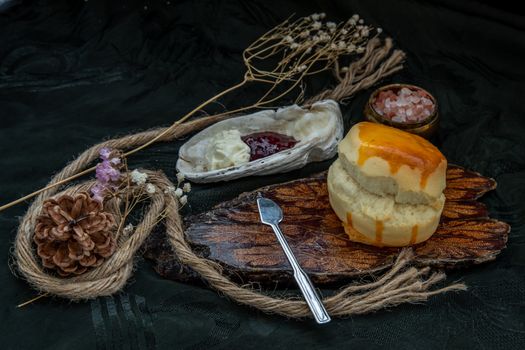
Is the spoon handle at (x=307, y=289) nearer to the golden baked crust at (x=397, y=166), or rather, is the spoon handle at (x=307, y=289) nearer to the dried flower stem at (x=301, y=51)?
the golden baked crust at (x=397, y=166)

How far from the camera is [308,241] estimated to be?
1.85m

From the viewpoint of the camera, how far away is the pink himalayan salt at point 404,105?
7.02 feet

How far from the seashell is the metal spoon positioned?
0.18 metres

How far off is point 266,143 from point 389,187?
51 centimetres

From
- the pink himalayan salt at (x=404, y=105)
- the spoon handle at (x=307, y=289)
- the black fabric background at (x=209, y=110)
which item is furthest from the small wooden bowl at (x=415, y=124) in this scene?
the spoon handle at (x=307, y=289)

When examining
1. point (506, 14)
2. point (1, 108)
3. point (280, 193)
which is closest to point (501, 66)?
point (506, 14)

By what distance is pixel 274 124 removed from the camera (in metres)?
2.23

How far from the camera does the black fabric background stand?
1672 mm

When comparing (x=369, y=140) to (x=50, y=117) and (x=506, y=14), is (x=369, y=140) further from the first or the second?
(x=50, y=117)

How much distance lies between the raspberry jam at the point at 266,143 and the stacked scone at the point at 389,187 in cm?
33

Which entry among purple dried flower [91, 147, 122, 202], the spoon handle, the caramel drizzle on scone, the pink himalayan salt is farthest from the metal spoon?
the pink himalayan salt

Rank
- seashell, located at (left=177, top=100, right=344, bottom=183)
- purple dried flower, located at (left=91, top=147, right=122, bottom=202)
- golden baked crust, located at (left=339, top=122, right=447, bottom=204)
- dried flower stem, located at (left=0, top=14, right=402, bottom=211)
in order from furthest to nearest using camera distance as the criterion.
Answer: dried flower stem, located at (left=0, top=14, right=402, bottom=211), seashell, located at (left=177, top=100, right=344, bottom=183), purple dried flower, located at (left=91, top=147, right=122, bottom=202), golden baked crust, located at (left=339, top=122, right=447, bottom=204)

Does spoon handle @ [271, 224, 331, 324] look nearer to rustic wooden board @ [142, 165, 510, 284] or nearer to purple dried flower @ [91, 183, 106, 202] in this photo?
rustic wooden board @ [142, 165, 510, 284]

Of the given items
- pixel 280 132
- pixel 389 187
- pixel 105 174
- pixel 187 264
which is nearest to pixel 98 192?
pixel 105 174
